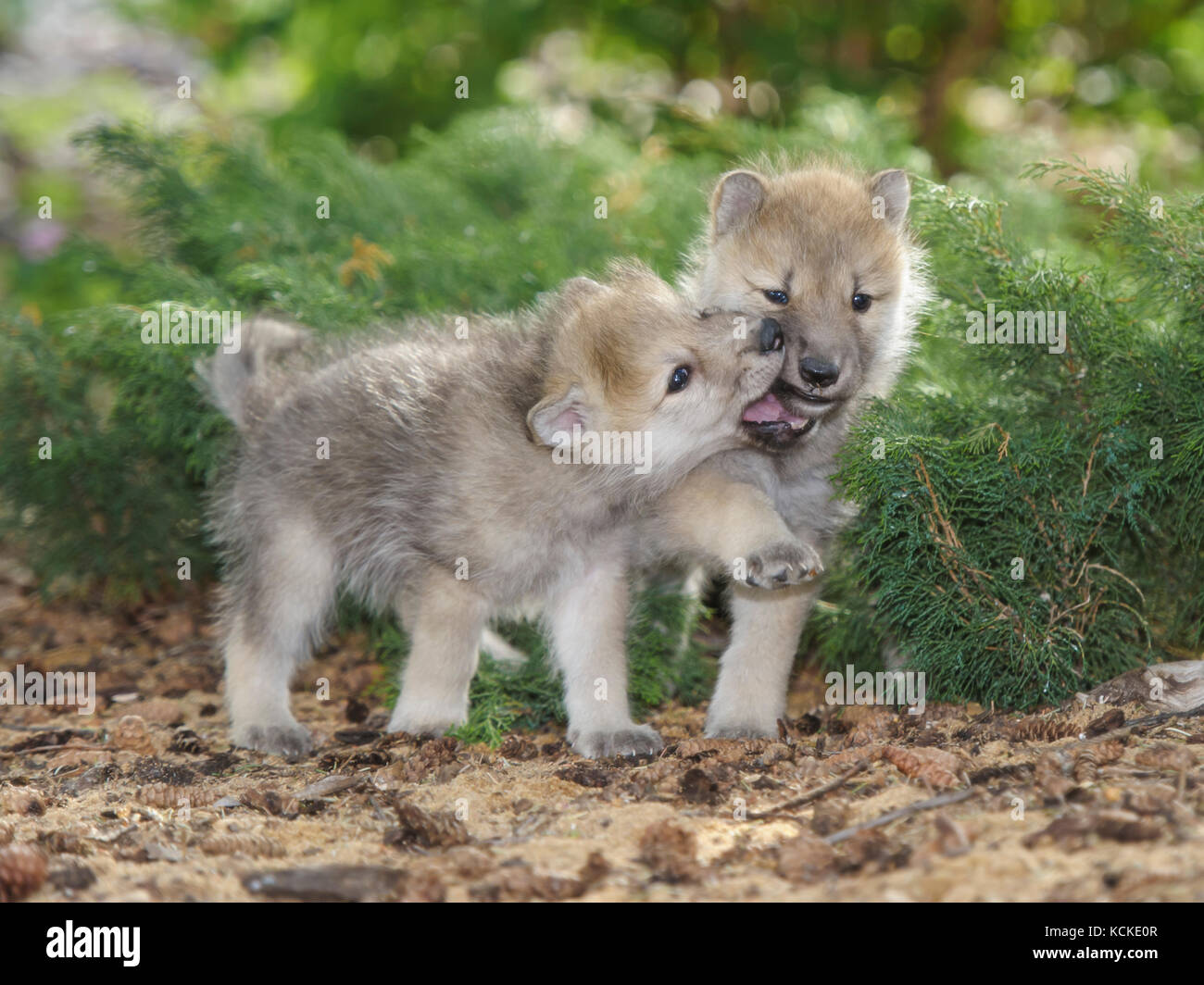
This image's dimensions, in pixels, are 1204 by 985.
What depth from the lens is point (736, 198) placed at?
4641 millimetres

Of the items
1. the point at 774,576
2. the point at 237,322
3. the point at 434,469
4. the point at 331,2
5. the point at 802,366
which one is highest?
the point at 331,2

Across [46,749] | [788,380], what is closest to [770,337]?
[788,380]

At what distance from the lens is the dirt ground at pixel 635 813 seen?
111 inches

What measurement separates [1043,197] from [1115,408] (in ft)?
9.40

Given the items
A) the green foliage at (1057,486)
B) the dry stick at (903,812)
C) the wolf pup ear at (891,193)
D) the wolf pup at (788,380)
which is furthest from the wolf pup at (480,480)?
the dry stick at (903,812)

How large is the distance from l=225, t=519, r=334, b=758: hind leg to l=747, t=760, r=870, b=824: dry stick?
1907 mm

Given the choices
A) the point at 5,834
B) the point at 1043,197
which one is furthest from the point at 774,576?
the point at 1043,197

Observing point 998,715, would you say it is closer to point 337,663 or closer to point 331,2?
point 337,663

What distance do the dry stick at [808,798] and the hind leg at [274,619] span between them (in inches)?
75.1

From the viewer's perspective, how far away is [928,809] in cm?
318

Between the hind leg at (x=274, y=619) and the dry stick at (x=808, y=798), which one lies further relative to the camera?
the hind leg at (x=274, y=619)

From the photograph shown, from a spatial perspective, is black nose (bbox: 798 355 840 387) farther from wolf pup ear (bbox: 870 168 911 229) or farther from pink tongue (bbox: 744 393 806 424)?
wolf pup ear (bbox: 870 168 911 229)

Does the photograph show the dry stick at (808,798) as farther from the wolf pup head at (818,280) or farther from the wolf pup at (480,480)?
the wolf pup head at (818,280)
